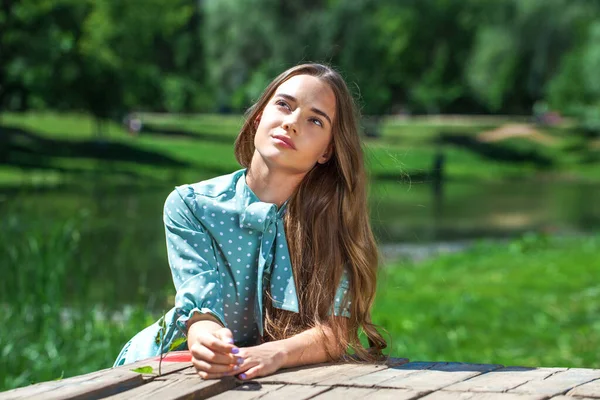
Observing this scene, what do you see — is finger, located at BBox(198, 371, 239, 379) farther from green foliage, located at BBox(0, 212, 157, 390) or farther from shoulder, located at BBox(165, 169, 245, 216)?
green foliage, located at BBox(0, 212, 157, 390)

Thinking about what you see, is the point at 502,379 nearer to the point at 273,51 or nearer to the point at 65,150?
the point at 65,150

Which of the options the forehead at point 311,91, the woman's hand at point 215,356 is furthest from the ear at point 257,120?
the woman's hand at point 215,356

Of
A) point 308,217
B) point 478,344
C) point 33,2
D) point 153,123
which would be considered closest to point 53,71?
point 33,2

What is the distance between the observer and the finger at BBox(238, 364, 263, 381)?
217 cm

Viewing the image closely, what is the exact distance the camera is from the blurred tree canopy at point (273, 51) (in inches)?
994

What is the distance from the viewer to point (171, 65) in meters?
40.9

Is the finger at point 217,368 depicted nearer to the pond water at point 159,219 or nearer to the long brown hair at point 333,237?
the long brown hair at point 333,237

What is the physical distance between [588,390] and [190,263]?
962mm

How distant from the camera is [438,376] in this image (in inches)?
86.7

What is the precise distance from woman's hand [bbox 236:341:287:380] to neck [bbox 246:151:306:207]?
425mm

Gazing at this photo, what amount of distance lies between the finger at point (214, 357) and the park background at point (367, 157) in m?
0.70

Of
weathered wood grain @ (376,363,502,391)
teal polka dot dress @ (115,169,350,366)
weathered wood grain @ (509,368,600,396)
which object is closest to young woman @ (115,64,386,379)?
teal polka dot dress @ (115,169,350,366)

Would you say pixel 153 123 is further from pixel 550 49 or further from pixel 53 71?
pixel 550 49

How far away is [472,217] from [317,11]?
14205 mm
